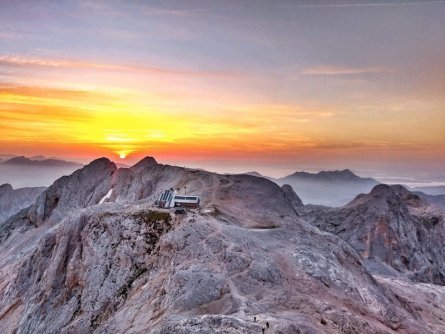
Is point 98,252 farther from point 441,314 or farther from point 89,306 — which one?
point 441,314

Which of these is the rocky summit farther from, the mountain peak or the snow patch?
the snow patch

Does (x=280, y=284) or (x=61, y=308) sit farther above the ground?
(x=280, y=284)

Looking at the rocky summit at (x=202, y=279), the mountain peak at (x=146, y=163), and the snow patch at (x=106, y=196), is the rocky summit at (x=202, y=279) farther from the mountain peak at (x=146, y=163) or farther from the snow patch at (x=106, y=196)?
the snow patch at (x=106, y=196)

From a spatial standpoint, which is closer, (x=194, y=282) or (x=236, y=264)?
(x=194, y=282)

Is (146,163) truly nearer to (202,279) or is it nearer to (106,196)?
(106,196)

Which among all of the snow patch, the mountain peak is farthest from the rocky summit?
the snow patch

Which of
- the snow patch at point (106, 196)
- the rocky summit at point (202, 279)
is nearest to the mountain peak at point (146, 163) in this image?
the snow patch at point (106, 196)

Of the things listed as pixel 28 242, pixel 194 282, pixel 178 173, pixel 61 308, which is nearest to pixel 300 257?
pixel 194 282

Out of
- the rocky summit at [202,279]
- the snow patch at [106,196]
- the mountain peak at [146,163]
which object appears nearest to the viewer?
the rocky summit at [202,279]

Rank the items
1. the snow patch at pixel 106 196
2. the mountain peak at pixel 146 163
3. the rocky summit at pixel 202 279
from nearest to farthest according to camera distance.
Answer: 1. the rocky summit at pixel 202 279
2. the mountain peak at pixel 146 163
3. the snow patch at pixel 106 196

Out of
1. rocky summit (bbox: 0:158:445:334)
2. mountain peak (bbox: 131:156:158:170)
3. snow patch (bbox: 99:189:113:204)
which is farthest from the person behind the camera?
snow patch (bbox: 99:189:113:204)

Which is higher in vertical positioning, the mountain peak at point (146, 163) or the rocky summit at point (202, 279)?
the mountain peak at point (146, 163)
